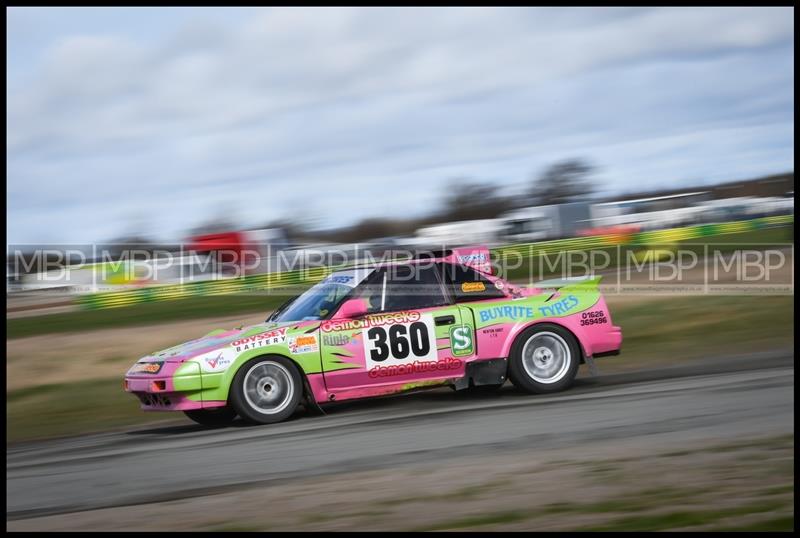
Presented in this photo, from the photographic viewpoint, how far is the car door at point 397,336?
8.93 metres

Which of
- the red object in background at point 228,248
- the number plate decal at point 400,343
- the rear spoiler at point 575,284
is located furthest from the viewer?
the red object in background at point 228,248

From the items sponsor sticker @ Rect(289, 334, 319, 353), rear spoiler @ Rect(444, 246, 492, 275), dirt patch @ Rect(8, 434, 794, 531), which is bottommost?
dirt patch @ Rect(8, 434, 794, 531)

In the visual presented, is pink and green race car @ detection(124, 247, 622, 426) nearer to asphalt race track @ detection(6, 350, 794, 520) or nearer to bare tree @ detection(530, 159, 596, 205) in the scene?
asphalt race track @ detection(6, 350, 794, 520)

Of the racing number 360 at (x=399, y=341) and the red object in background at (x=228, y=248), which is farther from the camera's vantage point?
the red object in background at (x=228, y=248)

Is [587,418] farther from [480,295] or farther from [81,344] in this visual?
[81,344]

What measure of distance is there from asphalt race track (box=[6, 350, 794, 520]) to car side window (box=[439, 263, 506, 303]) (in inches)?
41.5

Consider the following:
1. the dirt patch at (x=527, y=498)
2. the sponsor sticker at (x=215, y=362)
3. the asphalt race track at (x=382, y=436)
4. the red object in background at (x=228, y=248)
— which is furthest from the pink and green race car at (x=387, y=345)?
the red object in background at (x=228, y=248)

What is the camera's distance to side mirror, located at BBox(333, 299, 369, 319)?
29.2ft

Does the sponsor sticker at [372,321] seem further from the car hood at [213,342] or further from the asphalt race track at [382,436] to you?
the asphalt race track at [382,436]

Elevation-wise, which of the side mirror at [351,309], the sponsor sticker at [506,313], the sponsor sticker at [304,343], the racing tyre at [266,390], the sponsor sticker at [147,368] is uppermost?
the side mirror at [351,309]

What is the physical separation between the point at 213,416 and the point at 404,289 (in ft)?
7.71

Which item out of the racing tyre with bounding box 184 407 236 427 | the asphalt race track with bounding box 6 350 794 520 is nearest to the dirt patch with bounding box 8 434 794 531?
the asphalt race track with bounding box 6 350 794 520

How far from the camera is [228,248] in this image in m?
39.2

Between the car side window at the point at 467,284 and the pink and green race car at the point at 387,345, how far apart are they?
0.01m
